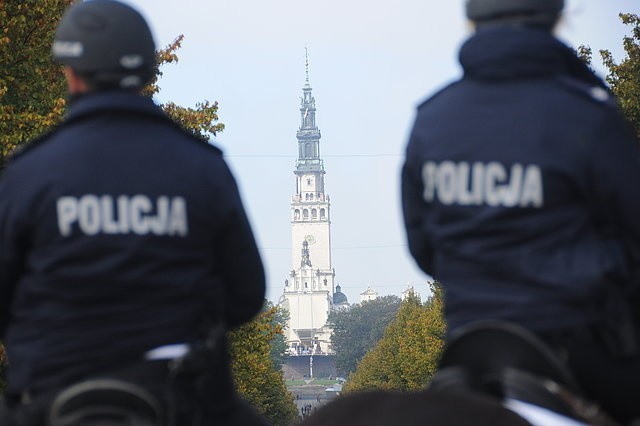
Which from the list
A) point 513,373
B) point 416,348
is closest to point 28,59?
point 513,373

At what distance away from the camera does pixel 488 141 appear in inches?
188

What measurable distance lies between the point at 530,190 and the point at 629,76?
34.8 meters

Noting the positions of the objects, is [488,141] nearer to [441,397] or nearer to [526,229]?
[526,229]

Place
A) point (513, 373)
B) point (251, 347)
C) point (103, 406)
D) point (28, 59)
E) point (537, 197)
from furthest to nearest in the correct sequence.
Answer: point (251, 347) → point (28, 59) → point (103, 406) → point (537, 197) → point (513, 373)

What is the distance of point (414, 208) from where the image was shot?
203 inches

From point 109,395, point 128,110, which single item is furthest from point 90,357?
point 128,110

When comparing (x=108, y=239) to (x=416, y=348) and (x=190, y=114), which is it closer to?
(x=190, y=114)

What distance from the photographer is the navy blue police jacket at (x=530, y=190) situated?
4.58m

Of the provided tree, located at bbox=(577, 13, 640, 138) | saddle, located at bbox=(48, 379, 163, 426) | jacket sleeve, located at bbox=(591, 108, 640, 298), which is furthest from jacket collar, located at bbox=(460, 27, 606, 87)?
tree, located at bbox=(577, 13, 640, 138)

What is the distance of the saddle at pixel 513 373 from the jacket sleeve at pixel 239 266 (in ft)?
3.71

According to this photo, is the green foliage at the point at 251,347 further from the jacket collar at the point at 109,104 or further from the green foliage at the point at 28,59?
the jacket collar at the point at 109,104

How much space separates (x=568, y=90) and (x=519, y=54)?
18cm

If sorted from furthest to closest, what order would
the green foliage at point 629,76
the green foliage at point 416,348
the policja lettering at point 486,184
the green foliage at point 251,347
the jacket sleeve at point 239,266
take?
1. the green foliage at point 416,348
2. the green foliage at point 251,347
3. the green foliage at point 629,76
4. the jacket sleeve at point 239,266
5. the policja lettering at point 486,184

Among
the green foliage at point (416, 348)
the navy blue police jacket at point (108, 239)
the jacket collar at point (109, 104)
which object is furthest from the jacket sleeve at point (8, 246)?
the green foliage at point (416, 348)
